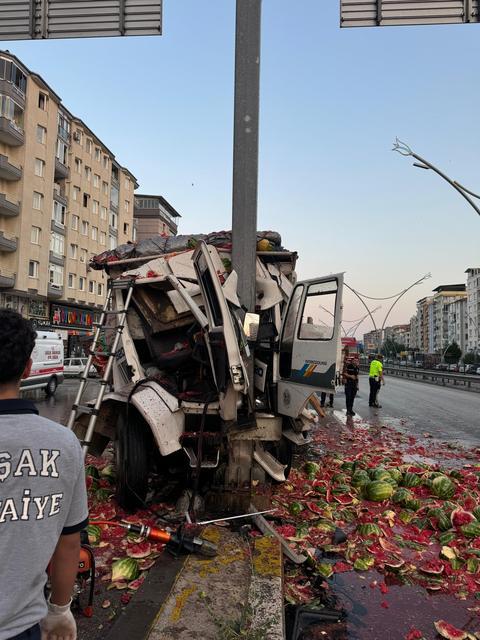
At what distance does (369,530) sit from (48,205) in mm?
43382

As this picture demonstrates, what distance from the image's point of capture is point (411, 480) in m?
6.95

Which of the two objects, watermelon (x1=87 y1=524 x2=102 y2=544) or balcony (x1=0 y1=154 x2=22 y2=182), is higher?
balcony (x1=0 y1=154 x2=22 y2=182)

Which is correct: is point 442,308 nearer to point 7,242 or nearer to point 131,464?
point 7,242

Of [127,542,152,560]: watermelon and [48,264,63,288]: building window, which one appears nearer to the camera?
[127,542,152,560]: watermelon

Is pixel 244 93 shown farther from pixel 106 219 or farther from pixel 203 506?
pixel 106 219

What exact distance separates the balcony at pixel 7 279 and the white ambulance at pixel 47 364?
648 inches

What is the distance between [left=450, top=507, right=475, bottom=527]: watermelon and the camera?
17.8ft

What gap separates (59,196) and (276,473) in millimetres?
45540

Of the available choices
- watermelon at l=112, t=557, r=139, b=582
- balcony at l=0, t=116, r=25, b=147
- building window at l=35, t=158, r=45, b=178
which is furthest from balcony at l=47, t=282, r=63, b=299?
watermelon at l=112, t=557, r=139, b=582

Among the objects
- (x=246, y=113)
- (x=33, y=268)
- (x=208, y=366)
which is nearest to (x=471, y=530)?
(x=208, y=366)

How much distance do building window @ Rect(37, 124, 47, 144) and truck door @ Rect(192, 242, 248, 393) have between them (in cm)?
4252

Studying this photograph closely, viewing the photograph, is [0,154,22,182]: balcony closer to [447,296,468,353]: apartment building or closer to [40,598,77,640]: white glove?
[40,598,77,640]: white glove

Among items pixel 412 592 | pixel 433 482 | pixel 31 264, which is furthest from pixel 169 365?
pixel 31 264

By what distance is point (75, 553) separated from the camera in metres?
1.81
